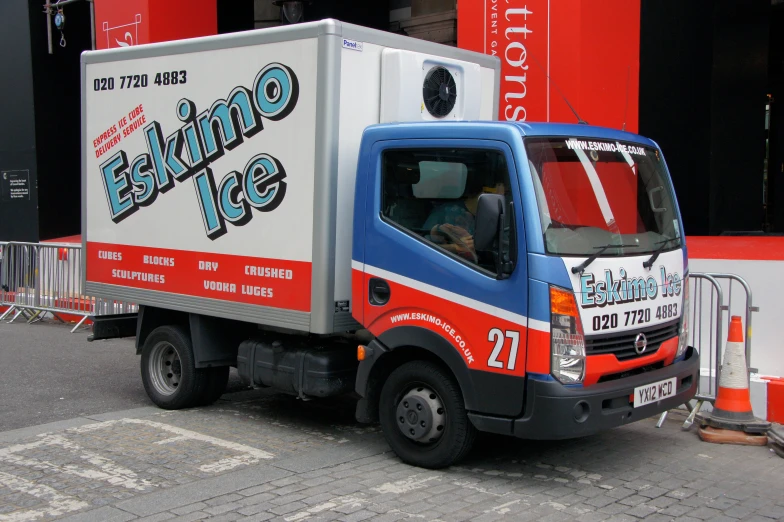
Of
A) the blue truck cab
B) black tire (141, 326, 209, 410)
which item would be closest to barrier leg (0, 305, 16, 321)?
black tire (141, 326, 209, 410)

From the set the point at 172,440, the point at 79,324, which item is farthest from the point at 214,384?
the point at 79,324

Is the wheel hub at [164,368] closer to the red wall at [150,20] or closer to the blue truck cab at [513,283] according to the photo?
the blue truck cab at [513,283]

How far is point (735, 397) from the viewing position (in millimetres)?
6781

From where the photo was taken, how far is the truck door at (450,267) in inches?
214

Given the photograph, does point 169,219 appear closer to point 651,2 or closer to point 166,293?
point 166,293

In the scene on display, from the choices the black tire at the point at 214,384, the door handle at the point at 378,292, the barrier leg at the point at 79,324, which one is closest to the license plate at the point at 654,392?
the door handle at the point at 378,292

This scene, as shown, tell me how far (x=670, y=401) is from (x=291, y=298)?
2.93 m

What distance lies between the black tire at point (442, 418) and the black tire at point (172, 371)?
7.49ft

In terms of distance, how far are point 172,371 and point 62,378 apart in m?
2.25

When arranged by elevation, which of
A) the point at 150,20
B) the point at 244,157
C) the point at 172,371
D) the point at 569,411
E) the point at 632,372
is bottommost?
the point at 172,371

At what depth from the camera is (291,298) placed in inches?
260

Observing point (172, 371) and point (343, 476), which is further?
point (172, 371)

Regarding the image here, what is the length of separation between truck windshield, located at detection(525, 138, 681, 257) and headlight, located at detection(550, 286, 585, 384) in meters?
0.32

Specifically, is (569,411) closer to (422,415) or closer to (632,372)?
(632,372)
